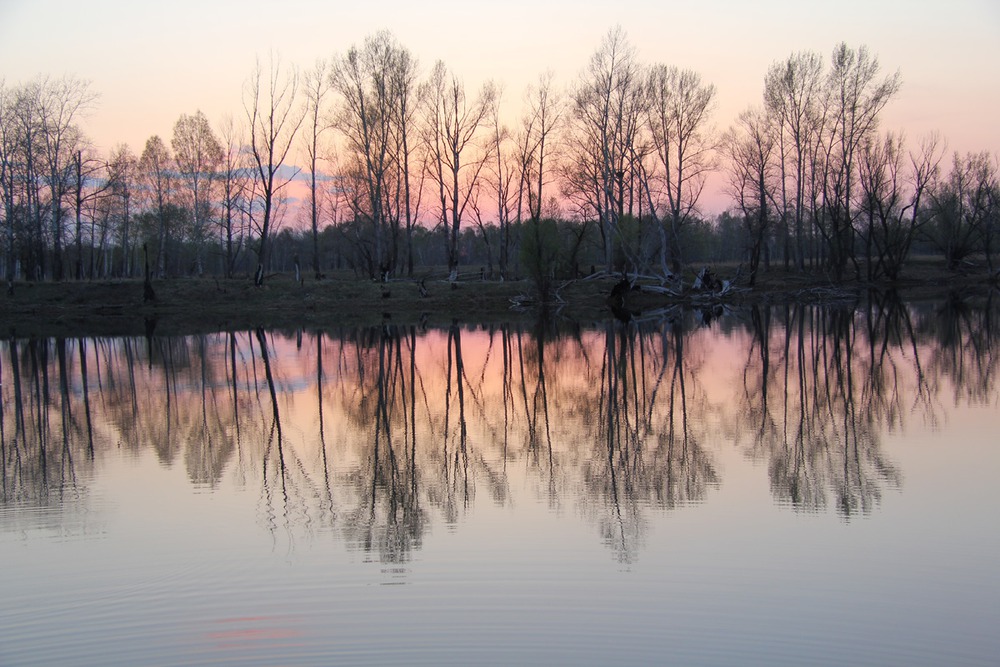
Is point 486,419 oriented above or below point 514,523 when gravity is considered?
above

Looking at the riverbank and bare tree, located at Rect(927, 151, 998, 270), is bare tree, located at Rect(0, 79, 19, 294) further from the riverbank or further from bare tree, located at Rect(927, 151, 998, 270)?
bare tree, located at Rect(927, 151, 998, 270)

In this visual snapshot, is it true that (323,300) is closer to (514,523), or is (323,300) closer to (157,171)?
(157,171)

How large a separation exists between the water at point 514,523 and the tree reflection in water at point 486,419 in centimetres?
7

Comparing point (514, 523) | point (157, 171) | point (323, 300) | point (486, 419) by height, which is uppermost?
point (157, 171)

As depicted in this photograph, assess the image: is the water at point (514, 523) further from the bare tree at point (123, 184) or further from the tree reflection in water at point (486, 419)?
the bare tree at point (123, 184)

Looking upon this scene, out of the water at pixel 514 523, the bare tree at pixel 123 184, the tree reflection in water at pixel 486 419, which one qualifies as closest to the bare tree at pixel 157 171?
the bare tree at pixel 123 184

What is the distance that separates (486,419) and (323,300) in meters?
30.9

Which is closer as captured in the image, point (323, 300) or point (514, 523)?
point (514, 523)

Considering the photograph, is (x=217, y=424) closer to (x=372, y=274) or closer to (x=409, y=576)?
Result: (x=409, y=576)

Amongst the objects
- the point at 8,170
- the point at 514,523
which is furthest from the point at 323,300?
the point at 514,523

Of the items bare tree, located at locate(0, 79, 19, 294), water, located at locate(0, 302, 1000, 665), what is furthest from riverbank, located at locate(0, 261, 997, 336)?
water, located at locate(0, 302, 1000, 665)

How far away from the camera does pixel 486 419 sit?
12523 millimetres

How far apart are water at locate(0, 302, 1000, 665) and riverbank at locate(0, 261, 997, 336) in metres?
24.8

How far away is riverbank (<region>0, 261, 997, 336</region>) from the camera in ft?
131
